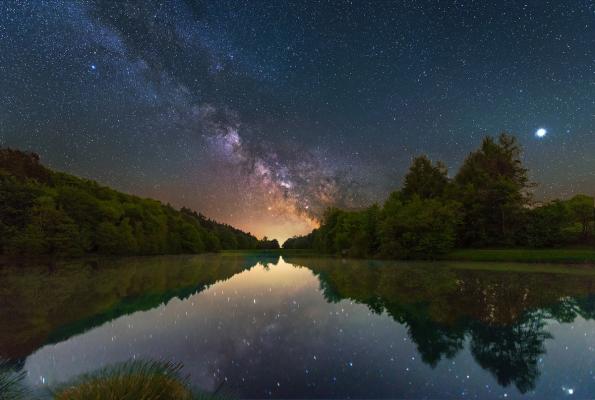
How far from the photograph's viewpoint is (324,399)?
23.0ft

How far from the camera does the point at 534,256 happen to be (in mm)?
39656

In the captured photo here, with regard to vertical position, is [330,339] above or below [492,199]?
below

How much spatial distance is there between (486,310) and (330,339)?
732 cm

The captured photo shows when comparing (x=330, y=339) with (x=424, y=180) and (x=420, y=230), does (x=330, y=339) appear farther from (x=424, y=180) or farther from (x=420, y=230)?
(x=424, y=180)

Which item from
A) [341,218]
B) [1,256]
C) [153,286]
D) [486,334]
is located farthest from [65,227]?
[486,334]

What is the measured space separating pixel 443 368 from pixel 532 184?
58.9 meters

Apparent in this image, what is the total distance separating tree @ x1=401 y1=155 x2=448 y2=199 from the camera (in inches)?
2472

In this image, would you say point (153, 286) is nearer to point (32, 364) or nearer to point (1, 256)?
point (32, 364)

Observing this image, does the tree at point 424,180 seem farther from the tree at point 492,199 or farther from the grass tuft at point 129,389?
the grass tuft at point 129,389

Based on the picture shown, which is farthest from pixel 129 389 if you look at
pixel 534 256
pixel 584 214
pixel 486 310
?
pixel 584 214

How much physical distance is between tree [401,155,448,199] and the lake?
4308 centimetres

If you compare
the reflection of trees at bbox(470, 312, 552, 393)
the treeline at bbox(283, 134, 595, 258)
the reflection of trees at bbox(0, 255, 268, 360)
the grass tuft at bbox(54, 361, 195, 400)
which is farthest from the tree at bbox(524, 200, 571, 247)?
the grass tuft at bbox(54, 361, 195, 400)

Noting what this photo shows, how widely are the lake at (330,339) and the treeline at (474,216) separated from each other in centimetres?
2725

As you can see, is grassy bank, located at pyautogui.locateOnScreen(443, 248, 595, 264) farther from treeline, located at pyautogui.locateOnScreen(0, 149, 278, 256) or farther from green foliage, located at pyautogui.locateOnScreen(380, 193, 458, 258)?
treeline, located at pyautogui.locateOnScreen(0, 149, 278, 256)
